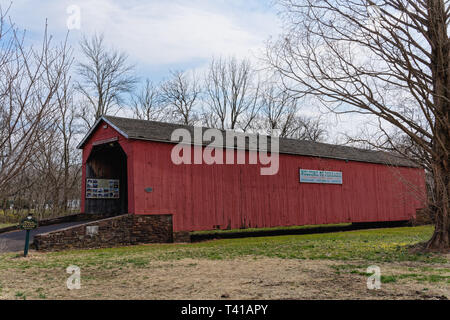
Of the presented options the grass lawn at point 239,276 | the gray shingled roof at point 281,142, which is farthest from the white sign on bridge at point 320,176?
the grass lawn at point 239,276

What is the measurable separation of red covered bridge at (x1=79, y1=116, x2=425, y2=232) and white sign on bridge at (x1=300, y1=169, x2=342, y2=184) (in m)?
0.16

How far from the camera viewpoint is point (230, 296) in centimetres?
521

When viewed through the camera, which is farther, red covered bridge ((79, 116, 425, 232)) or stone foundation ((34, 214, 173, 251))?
red covered bridge ((79, 116, 425, 232))

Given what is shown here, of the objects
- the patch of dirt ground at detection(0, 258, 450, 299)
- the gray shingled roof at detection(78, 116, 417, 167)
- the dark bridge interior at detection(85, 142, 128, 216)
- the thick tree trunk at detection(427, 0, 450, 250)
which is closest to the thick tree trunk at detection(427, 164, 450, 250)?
the thick tree trunk at detection(427, 0, 450, 250)

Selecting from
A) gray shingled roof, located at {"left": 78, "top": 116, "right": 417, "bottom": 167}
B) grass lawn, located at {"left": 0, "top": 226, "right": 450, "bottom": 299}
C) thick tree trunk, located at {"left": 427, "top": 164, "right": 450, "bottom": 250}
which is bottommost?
grass lawn, located at {"left": 0, "top": 226, "right": 450, "bottom": 299}

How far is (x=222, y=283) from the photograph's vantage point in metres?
6.16

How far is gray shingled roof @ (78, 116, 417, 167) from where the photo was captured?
15344 mm

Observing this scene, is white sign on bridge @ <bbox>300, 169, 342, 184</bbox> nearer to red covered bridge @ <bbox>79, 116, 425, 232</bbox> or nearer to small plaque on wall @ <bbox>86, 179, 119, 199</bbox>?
red covered bridge @ <bbox>79, 116, 425, 232</bbox>

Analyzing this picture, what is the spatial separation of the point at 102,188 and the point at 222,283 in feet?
45.5

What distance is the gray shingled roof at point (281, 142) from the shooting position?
15.3 m

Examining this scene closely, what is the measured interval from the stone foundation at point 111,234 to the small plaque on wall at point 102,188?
476 cm

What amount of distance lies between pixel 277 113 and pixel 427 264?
33.9 m
